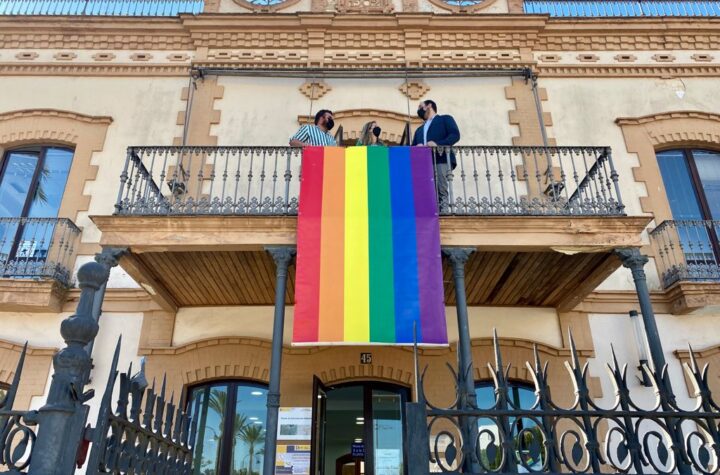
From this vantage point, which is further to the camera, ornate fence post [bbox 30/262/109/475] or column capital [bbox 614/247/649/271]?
column capital [bbox 614/247/649/271]

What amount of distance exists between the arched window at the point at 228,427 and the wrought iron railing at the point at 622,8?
9341mm

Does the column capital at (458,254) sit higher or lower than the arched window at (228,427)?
higher

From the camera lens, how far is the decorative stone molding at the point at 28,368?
7.51 meters

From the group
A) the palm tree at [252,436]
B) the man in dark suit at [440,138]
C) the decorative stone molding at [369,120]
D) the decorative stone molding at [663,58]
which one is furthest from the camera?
the decorative stone molding at [663,58]

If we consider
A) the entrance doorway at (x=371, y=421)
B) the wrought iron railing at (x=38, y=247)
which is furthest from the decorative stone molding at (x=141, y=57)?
the entrance doorway at (x=371, y=421)

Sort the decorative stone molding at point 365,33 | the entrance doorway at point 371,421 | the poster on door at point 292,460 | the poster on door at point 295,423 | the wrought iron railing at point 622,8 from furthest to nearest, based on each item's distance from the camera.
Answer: the wrought iron railing at point 622,8
the decorative stone molding at point 365,33
the entrance doorway at point 371,421
the poster on door at point 295,423
the poster on door at point 292,460

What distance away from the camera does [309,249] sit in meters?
6.48

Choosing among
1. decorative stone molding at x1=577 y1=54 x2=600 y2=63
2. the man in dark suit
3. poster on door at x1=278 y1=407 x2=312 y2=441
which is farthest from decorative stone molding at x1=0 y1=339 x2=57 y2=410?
decorative stone molding at x1=577 y1=54 x2=600 y2=63

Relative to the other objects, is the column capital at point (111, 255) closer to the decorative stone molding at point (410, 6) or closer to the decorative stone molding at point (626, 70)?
the decorative stone molding at point (410, 6)

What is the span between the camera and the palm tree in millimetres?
7766

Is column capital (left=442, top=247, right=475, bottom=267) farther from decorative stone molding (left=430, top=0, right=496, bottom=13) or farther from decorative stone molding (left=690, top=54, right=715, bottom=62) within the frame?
decorative stone molding (left=690, top=54, right=715, bottom=62)

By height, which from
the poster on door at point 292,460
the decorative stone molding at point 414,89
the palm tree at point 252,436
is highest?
the decorative stone molding at point 414,89

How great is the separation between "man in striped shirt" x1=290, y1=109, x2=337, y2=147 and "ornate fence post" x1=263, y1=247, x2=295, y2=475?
5.69 feet

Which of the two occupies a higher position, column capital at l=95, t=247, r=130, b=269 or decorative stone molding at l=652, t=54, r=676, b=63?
decorative stone molding at l=652, t=54, r=676, b=63
